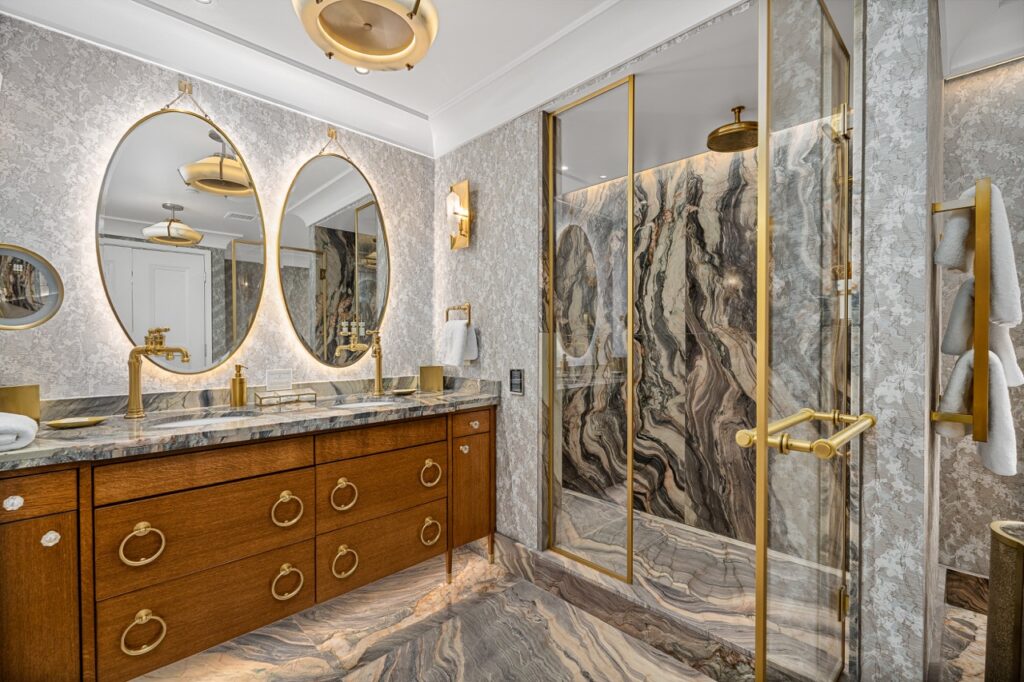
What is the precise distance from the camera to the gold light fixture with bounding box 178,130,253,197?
2074 mm

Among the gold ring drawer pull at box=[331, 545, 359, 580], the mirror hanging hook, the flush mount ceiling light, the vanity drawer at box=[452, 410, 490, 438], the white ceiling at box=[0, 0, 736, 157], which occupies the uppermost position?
the white ceiling at box=[0, 0, 736, 157]

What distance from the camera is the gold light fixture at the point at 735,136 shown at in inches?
89.1

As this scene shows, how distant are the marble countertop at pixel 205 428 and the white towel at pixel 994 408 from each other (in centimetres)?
186

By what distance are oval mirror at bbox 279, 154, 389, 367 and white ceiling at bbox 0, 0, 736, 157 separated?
35 cm

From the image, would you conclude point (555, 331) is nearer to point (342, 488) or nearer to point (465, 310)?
point (465, 310)

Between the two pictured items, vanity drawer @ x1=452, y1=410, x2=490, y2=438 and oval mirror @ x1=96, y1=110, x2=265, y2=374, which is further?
vanity drawer @ x1=452, y1=410, x2=490, y2=438

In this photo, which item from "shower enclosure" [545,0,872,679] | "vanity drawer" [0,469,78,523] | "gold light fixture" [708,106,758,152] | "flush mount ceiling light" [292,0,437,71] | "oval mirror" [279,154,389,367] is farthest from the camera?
"oval mirror" [279,154,389,367]

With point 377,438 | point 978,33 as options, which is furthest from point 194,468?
point 978,33

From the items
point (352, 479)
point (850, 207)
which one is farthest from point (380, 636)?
point (850, 207)

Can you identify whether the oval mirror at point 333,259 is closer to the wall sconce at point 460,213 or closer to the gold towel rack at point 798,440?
the wall sconce at point 460,213

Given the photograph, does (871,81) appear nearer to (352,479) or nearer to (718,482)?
(718,482)

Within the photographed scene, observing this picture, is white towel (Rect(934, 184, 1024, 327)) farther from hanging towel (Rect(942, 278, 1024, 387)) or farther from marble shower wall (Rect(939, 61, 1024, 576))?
marble shower wall (Rect(939, 61, 1024, 576))

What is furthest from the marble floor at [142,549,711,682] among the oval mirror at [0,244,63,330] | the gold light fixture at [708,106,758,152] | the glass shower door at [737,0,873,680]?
the gold light fixture at [708,106,758,152]

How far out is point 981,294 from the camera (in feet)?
3.73
